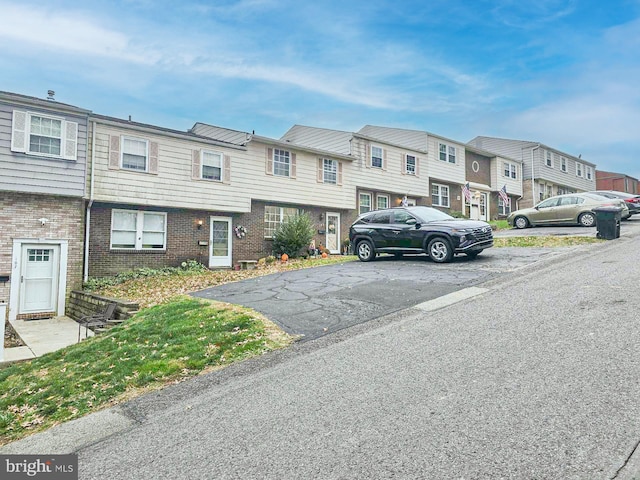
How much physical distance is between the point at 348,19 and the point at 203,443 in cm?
1661

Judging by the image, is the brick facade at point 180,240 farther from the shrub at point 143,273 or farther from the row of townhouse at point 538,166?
the row of townhouse at point 538,166

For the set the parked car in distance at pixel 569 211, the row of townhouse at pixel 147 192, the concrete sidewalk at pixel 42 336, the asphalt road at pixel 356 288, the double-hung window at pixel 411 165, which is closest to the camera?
the asphalt road at pixel 356 288

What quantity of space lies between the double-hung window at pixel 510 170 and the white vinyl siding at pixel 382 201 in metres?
13.7

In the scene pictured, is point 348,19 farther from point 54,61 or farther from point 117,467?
point 117,467

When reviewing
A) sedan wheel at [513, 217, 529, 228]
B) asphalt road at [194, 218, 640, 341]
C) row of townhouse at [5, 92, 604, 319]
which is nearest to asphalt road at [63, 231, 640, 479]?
asphalt road at [194, 218, 640, 341]

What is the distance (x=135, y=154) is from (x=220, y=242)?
5.11m

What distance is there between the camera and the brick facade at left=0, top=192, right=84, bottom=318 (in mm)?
13352

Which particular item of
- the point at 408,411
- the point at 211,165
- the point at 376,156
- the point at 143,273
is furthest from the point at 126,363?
the point at 376,156

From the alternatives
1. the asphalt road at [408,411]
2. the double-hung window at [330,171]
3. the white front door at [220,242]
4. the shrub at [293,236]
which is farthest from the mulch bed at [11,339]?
the double-hung window at [330,171]

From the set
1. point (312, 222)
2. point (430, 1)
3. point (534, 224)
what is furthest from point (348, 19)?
point (534, 224)

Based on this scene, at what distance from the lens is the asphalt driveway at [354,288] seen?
6.95m

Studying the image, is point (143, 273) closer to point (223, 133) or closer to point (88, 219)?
point (88, 219)

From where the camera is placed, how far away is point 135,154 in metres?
15.9

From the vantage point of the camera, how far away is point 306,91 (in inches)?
1485
